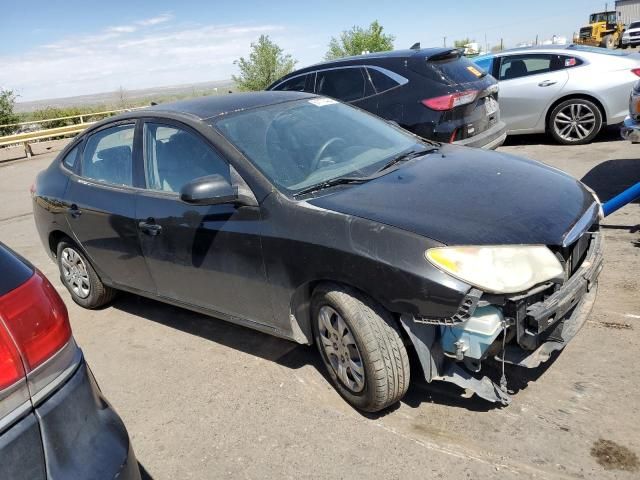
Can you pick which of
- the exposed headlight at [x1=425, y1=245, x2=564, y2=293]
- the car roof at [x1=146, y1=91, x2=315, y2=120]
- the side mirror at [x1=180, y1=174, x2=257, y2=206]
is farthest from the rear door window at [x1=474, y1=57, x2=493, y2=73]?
the exposed headlight at [x1=425, y1=245, x2=564, y2=293]

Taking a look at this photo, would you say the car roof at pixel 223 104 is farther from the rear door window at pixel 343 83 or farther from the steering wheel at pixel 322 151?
the rear door window at pixel 343 83

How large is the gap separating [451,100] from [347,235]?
4064 millimetres

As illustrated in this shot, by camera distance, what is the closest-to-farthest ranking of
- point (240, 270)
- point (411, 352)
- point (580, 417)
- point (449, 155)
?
point (580, 417) → point (411, 352) → point (240, 270) → point (449, 155)

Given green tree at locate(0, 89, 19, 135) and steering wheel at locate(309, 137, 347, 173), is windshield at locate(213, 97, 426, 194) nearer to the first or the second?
steering wheel at locate(309, 137, 347, 173)

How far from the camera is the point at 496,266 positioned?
2.49 metres

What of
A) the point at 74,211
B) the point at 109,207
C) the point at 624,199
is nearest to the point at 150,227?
the point at 109,207

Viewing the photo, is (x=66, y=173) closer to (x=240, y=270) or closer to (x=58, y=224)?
(x=58, y=224)

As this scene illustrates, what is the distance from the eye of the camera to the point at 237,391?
11.1ft

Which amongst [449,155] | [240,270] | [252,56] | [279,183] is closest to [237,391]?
[240,270]

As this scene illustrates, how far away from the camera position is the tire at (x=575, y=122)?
844cm

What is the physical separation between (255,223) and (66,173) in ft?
7.81

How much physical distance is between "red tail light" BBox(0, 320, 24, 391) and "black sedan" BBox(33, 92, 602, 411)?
1.52 metres

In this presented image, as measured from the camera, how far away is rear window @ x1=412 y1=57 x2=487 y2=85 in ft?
21.4

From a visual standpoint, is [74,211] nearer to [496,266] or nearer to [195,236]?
[195,236]
